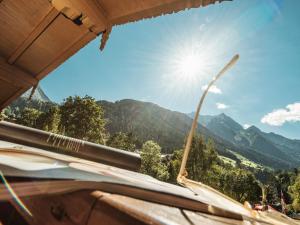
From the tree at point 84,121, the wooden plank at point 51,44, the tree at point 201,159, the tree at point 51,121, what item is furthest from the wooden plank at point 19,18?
the tree at point 201,159

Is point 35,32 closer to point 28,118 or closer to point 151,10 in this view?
point 151,10

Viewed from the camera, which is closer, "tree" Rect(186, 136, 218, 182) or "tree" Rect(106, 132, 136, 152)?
"tree" Rect(186, 136, 218, 182)

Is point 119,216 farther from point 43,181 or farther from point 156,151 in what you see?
point 156,151

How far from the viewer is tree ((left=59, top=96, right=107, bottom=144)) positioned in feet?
172

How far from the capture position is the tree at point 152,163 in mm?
58691

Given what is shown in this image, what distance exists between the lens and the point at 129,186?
4.93ft

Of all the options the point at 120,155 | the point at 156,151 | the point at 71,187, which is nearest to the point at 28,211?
the point at 71,187

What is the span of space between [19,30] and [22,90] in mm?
2851

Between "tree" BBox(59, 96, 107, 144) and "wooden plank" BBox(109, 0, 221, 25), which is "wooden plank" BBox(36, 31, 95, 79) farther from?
"tree" BBox(59, 96, 107, 144)

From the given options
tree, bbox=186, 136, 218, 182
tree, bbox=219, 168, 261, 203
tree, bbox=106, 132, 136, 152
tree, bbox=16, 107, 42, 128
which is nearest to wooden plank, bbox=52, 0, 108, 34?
tree, bbox=186, 136, 218, 182

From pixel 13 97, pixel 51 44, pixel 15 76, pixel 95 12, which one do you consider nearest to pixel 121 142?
pixel 13 97

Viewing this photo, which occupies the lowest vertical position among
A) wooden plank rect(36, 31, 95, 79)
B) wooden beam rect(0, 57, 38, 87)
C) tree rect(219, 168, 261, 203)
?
tree rect(219, 168, 261, 203)

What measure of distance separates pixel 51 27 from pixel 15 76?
8.05ft

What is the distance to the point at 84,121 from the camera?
5275 cm
